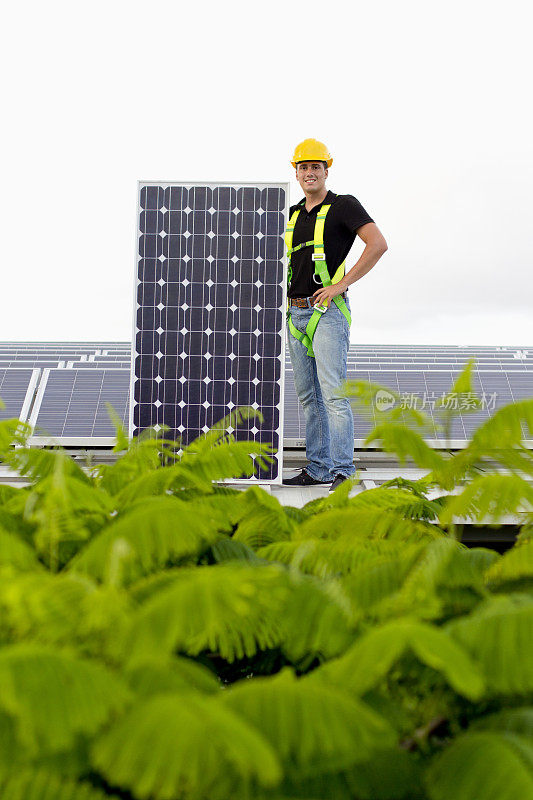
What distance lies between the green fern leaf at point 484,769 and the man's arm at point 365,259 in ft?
15.1

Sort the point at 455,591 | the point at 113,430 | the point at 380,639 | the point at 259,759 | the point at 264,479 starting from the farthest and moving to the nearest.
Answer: the point at 113,430 → the point at 264,479 → the point at 455,591 → the point at 380,639 → the point at 259,759

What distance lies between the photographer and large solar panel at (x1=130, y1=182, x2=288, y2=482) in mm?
6422

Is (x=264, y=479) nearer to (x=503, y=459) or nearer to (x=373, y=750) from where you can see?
(x=503, y=459)

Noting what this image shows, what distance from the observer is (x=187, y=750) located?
104 centimetres

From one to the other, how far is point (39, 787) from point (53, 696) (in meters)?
0.16

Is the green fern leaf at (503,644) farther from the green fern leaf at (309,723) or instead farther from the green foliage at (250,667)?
the green fern leaf at (309,723)

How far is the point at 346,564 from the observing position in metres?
1.84

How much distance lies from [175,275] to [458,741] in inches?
218

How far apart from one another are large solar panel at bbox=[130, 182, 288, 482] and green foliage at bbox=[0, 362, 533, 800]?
175 inches

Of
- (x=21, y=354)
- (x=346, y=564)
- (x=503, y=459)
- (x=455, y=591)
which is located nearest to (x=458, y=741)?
(x=455, y=591)

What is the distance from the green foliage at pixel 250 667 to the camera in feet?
3.63

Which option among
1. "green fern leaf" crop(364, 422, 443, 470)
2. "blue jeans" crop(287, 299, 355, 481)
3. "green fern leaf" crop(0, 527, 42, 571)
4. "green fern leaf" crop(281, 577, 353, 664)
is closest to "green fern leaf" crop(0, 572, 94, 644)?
"green fern leaf" crop(0, 527, 42, 571)

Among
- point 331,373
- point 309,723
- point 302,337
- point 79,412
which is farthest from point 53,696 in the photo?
point 79,412

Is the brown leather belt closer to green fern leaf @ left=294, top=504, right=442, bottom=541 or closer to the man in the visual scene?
the man
